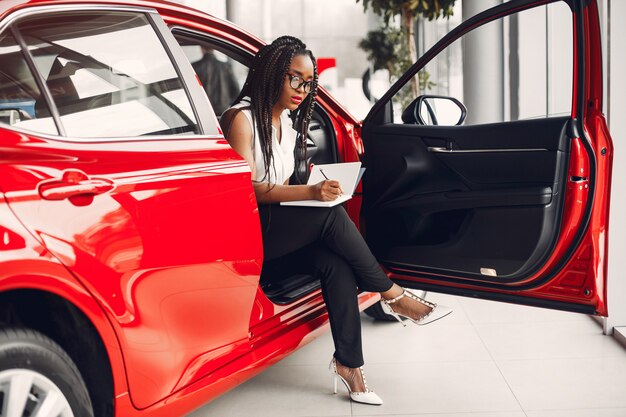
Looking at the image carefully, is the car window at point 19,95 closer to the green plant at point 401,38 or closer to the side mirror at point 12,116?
the side mirror at point 12,116

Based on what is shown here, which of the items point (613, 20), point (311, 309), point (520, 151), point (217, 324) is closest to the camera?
point (217, 324)

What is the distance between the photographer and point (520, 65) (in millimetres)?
A: 5102

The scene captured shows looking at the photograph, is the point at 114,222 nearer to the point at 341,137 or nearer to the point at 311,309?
the point at 311,309

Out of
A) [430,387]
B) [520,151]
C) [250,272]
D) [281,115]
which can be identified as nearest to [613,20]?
[520,151]

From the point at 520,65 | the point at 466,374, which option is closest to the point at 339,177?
the point at 466,374

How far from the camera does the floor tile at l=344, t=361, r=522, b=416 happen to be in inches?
94.4

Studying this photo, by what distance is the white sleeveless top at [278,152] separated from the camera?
239 centimetres

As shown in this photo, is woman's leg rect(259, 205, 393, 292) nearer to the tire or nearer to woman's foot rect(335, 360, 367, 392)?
woman's foot rect(335, 360, 367, 392)

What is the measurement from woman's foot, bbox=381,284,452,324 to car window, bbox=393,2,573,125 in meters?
2.35

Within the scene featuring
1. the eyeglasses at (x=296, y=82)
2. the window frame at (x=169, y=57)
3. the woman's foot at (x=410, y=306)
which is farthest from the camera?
the woman's foot at (x=410, y=306)

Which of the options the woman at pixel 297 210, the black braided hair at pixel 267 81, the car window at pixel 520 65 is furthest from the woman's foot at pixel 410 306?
the car window at pixel 520 65

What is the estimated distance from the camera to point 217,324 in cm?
198

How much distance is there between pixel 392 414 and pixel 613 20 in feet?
5.54

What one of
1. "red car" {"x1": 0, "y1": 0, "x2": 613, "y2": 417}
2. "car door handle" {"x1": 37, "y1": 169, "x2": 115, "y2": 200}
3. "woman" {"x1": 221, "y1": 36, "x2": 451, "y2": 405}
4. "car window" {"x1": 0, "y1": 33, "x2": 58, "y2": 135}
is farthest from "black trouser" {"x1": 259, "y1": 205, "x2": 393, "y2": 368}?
"car window" {"x1": 0, "y1": 33, "x2": 58, "y2": 135}
